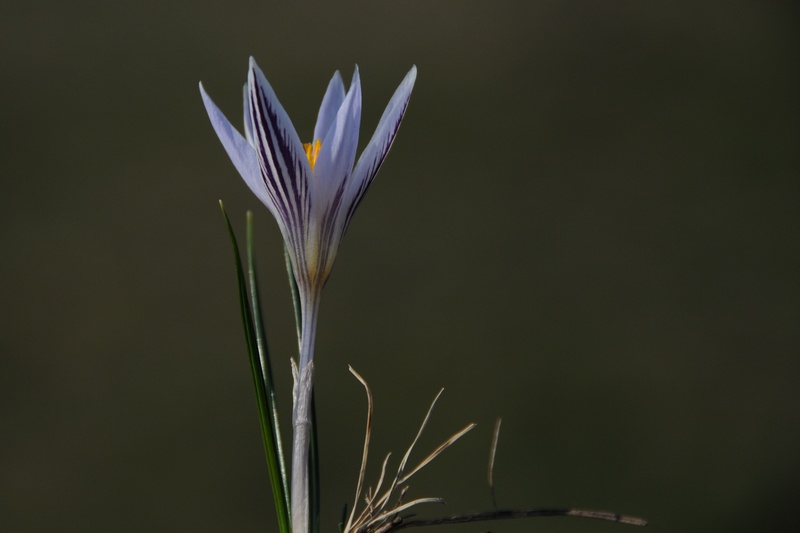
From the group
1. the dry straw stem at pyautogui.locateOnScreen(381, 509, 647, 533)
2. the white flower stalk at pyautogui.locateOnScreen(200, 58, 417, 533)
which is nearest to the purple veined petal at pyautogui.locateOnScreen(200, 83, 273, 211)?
the white flower stalk at pyautogui.locateOnScreen(200, 58, 417, 533)

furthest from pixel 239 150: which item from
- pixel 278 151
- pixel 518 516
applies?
pixel 518 516

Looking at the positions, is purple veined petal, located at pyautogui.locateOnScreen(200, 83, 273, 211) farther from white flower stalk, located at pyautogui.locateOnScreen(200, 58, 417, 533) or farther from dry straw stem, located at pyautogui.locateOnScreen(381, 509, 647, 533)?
dry straw stem, located at pyautogui.locateOnScreen(381, 509, 647, 533)

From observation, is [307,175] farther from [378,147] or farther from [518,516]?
[518,516]

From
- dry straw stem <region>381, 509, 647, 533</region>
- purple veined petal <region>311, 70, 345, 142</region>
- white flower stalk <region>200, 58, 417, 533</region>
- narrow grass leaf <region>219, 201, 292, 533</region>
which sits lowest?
dry straw stem <region>381, 509, 647, 533</region>

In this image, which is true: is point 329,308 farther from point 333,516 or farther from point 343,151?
point 343,151

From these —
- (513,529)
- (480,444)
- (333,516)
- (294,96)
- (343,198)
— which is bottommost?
(513,529)

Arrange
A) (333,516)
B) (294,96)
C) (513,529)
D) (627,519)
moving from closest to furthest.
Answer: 1. (627,519)
2. (333,516)
3. (513,529)
4. (294,96)

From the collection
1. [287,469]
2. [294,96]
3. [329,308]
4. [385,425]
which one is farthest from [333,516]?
[287,469]

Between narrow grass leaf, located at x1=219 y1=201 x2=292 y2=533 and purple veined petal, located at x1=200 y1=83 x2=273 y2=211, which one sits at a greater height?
purple veined petal, located at x1=200 y1=83 x2=273 y2=211
